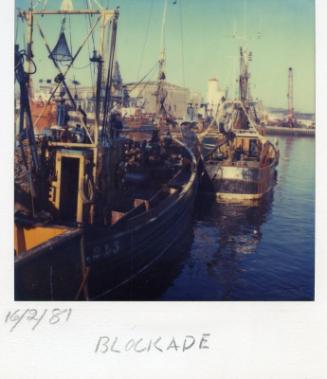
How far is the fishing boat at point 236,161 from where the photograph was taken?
15500 millimetres

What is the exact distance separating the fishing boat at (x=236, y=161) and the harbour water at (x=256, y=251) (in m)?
2.30

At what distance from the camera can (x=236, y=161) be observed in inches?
692

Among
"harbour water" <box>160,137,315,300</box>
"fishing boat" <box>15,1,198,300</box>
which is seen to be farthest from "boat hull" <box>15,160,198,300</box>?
"harbour water" <box>160,137,315,300</box>

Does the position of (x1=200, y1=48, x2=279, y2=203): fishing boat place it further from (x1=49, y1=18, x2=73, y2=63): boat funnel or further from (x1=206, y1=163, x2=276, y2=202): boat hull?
(x1=49, y1=18, x2=73, y2=63): boat funnel

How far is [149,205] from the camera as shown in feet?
32.7

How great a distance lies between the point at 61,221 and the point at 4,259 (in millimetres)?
1781

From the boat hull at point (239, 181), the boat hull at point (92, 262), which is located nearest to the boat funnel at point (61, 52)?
the boat hull at point (92, 262)

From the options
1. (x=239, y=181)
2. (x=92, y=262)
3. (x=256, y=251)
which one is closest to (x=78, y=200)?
(x=92, y=262)

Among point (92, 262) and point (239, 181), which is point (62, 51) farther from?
point (239, 181)
